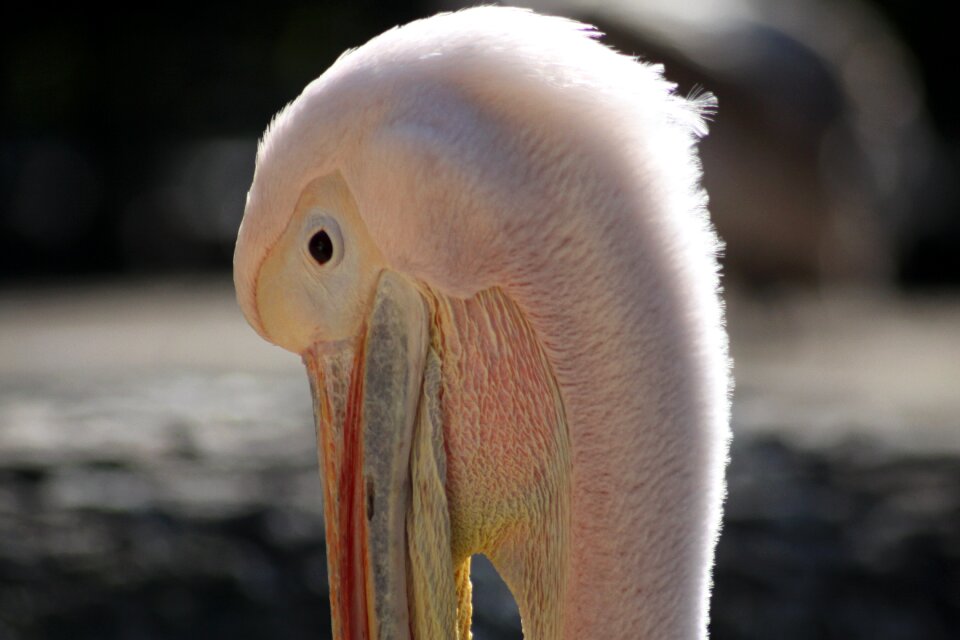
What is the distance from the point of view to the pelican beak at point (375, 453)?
76.0 inches

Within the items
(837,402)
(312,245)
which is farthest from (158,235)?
(312,245)

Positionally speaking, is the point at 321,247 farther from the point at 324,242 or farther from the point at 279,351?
the point at 279,351

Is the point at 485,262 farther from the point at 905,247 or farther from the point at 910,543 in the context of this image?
the point at 905,247

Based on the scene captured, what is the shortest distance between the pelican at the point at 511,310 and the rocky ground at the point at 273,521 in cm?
246

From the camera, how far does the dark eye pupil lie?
1.94 meters

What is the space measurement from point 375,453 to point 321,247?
11.3 inches

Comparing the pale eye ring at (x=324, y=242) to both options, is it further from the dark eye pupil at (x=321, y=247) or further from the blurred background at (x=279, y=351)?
the blurred background at (x=279, y=351)

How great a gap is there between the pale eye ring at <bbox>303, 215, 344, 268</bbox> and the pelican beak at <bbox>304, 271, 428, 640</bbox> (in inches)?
3.0

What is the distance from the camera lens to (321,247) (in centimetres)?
194

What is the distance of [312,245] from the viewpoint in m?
1.95

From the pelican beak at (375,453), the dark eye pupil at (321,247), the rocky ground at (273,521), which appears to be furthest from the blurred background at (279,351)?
the dark eye pupil at (321,247)

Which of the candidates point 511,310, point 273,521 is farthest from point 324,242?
point 273,521

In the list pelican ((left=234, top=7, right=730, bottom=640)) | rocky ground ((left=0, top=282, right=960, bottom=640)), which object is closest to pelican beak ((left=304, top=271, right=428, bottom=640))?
pelican ((left=234, top=7, right=730, bottom=640))

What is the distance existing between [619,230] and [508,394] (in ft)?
0.90
